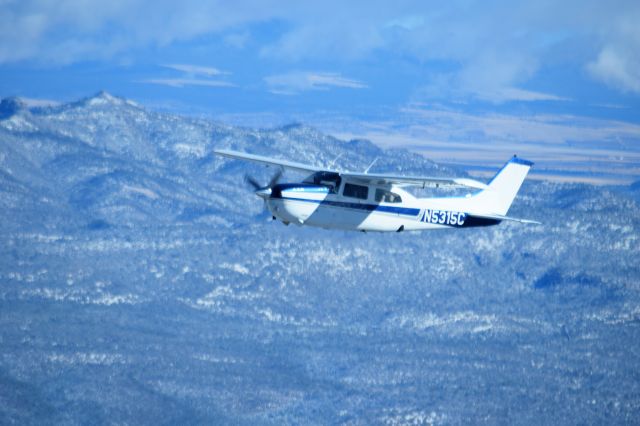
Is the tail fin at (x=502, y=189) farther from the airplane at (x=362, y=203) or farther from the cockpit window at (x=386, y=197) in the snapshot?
the cockpit window at (x=386, y=197)

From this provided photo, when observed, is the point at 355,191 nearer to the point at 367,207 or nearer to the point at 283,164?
the point at 367,207

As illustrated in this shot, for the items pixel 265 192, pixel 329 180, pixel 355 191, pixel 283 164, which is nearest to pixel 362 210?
pixel 355 191

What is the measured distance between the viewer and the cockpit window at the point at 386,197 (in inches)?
4432

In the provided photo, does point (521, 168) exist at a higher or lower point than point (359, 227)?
higher

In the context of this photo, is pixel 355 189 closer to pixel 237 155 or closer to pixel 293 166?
pixel 293 166

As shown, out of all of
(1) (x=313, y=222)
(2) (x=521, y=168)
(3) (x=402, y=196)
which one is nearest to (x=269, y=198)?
(1) (x=313, y=222)

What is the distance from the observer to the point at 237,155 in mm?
121875

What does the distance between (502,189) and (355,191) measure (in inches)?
954

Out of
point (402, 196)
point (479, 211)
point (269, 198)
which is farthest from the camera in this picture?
point (479, 211)

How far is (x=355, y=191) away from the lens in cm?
11112

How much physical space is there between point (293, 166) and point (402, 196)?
1128cm

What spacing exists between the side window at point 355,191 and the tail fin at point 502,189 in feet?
62.9

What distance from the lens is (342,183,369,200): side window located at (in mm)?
110500

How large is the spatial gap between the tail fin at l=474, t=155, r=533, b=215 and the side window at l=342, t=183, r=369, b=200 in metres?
19.2
